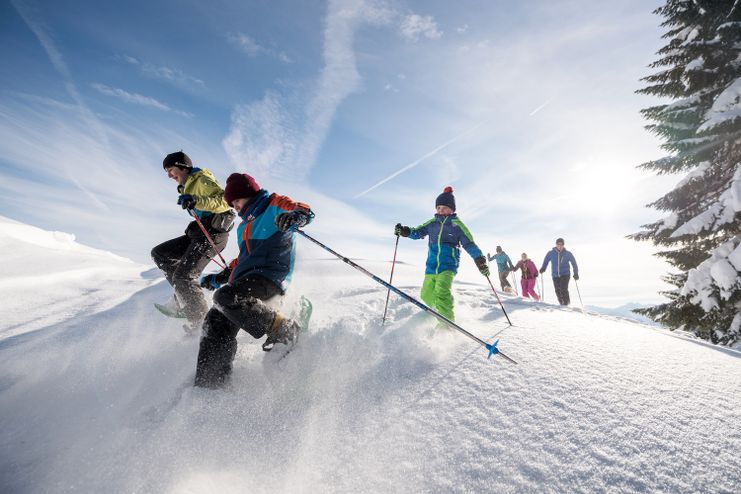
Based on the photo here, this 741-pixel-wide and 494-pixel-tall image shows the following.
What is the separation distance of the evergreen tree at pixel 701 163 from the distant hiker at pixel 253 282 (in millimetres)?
8386

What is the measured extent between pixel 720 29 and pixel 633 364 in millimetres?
9918

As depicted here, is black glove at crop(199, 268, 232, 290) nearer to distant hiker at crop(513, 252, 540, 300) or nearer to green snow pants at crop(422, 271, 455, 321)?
green snow pants at crop(422, 271, 455, 321)

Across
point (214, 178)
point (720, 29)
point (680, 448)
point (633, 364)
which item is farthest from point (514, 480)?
point (720, 29)

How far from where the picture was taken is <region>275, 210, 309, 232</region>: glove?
105 inches

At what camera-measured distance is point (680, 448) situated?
147 centimetres

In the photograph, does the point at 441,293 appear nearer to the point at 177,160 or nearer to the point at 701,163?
the point at 177,160

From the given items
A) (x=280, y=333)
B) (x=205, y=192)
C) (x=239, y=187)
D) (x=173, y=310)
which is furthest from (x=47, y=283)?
(x=280, y=333)

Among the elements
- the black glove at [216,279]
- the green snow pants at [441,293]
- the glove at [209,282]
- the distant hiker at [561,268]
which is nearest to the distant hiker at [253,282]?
the black glove at [216,279]

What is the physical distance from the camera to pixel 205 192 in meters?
3.89

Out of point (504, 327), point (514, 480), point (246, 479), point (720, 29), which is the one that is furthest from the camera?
point (720, 29)

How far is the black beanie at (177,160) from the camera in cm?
400

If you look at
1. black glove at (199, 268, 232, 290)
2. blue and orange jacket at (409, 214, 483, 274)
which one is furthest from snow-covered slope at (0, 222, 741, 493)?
blue and orange jacket at (409, 214, 483, 274)

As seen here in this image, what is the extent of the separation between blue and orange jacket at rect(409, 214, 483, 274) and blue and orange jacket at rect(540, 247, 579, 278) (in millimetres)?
8282

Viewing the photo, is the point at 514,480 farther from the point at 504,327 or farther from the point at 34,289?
the point at 34,289
